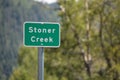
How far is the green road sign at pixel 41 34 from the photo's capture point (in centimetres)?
712

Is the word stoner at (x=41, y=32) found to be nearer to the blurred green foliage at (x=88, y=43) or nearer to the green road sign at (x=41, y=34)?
the green road sign at (x=41, y=34)

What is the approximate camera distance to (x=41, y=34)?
23.4 feet

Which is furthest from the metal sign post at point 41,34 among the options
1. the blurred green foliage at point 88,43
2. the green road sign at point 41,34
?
the blurred green foliage at point 88,43

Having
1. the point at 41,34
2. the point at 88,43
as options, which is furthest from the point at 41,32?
the point at 88,43

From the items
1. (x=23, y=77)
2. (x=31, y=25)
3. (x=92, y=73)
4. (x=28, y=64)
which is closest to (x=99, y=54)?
(x=92, y=73)

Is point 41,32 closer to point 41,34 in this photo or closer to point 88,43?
point 41,34

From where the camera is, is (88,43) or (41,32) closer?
(41,32)

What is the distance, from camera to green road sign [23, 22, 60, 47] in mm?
7117

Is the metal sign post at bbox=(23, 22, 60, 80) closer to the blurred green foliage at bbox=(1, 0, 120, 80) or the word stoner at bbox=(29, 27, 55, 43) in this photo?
the word stoner at bbox=(29, 27, 55, 43)

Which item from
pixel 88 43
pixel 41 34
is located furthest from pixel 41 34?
pixel 88 43

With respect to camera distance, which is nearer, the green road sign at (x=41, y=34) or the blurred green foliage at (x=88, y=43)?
the green road sign at (x=41, y=34)

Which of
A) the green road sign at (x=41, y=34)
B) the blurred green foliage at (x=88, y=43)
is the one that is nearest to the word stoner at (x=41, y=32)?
the green road sign at (x=41, y=34)

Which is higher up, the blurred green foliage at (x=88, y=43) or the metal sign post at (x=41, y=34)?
the metal sign post at (x=41, y=34)

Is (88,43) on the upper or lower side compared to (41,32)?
lower
